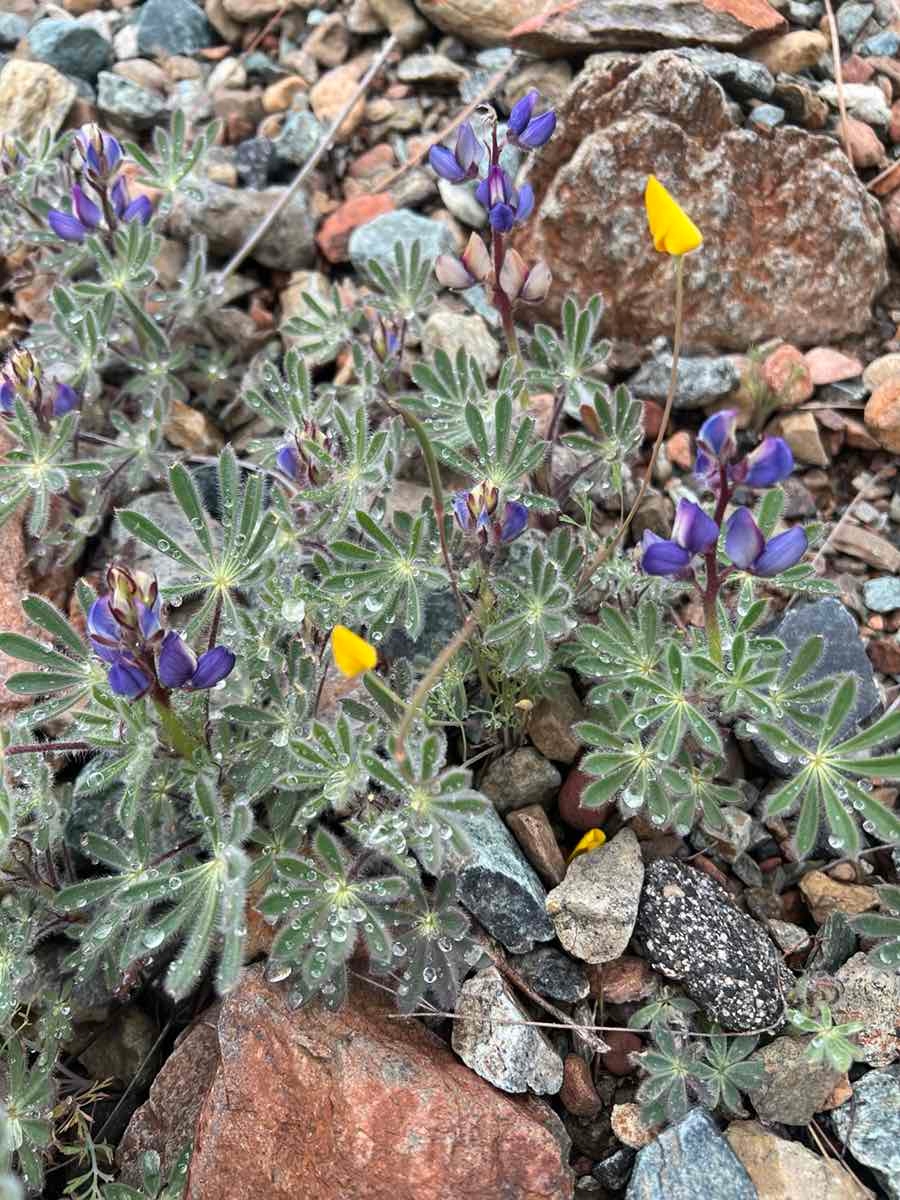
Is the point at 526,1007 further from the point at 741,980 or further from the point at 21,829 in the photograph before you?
the point at 21,829

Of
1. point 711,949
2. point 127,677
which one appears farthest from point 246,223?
point 711,949

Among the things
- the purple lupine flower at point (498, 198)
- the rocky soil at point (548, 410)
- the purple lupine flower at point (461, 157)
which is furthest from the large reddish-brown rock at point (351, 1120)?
the purple lupine flower at point (461, 157)

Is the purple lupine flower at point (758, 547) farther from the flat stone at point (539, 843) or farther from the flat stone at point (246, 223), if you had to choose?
the flat stone at point (246, 223)

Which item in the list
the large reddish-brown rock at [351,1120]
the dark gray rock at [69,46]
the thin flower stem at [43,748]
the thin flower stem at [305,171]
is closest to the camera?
the large reddish-brown rock at [351,1120]

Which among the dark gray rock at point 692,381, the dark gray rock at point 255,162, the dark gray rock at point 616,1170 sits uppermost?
the dark gray rock at point 255,162

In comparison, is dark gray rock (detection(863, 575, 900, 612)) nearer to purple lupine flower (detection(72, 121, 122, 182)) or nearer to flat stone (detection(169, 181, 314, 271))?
flat stone (detection(169, 181, 314, 271))

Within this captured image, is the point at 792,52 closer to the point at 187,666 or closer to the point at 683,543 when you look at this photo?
the point at 683,543
